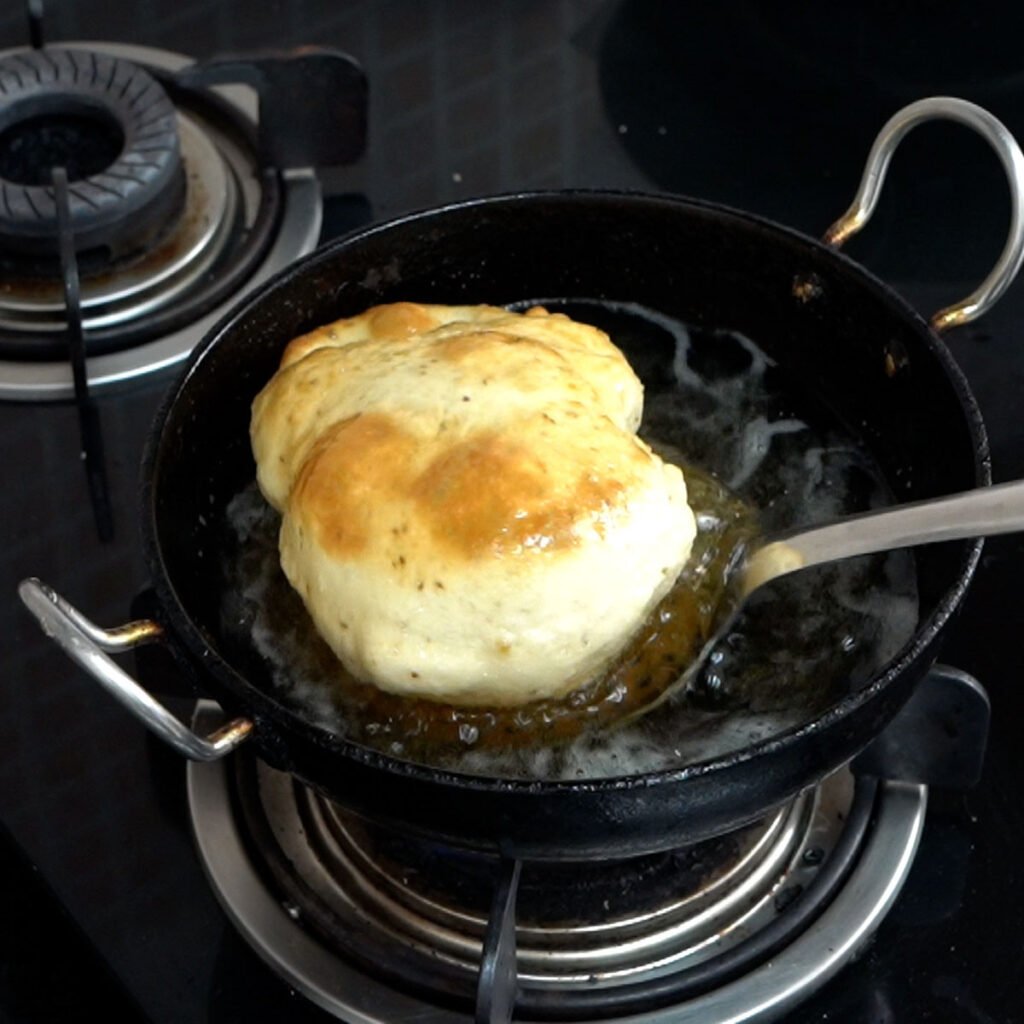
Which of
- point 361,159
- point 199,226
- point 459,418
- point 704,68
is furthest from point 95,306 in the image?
point 704,68

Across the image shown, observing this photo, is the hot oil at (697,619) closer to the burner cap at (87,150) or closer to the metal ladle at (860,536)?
the metal ladle at (860,536)

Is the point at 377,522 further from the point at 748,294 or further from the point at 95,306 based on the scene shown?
the point at 95,306

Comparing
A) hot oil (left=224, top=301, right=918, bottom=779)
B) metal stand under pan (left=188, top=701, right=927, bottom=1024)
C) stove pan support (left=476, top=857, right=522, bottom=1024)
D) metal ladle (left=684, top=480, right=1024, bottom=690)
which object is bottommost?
metal stand under pan (left=188, top=701, right=927, bottom=1024)

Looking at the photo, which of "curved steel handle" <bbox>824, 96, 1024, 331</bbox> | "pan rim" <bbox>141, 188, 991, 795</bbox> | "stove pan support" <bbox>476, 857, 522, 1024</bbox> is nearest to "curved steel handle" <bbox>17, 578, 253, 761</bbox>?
"pan rim" <bbox>141, 188, 991, 795</bbox>

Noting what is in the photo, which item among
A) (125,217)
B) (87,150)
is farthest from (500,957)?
(87,150)

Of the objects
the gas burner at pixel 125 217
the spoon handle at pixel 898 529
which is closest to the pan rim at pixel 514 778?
the spoon handle at pixel 898 529

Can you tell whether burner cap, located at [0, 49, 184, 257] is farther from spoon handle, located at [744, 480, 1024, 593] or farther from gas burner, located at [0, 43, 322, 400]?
spoon handle, located at [744, 480, 1024, 593]
